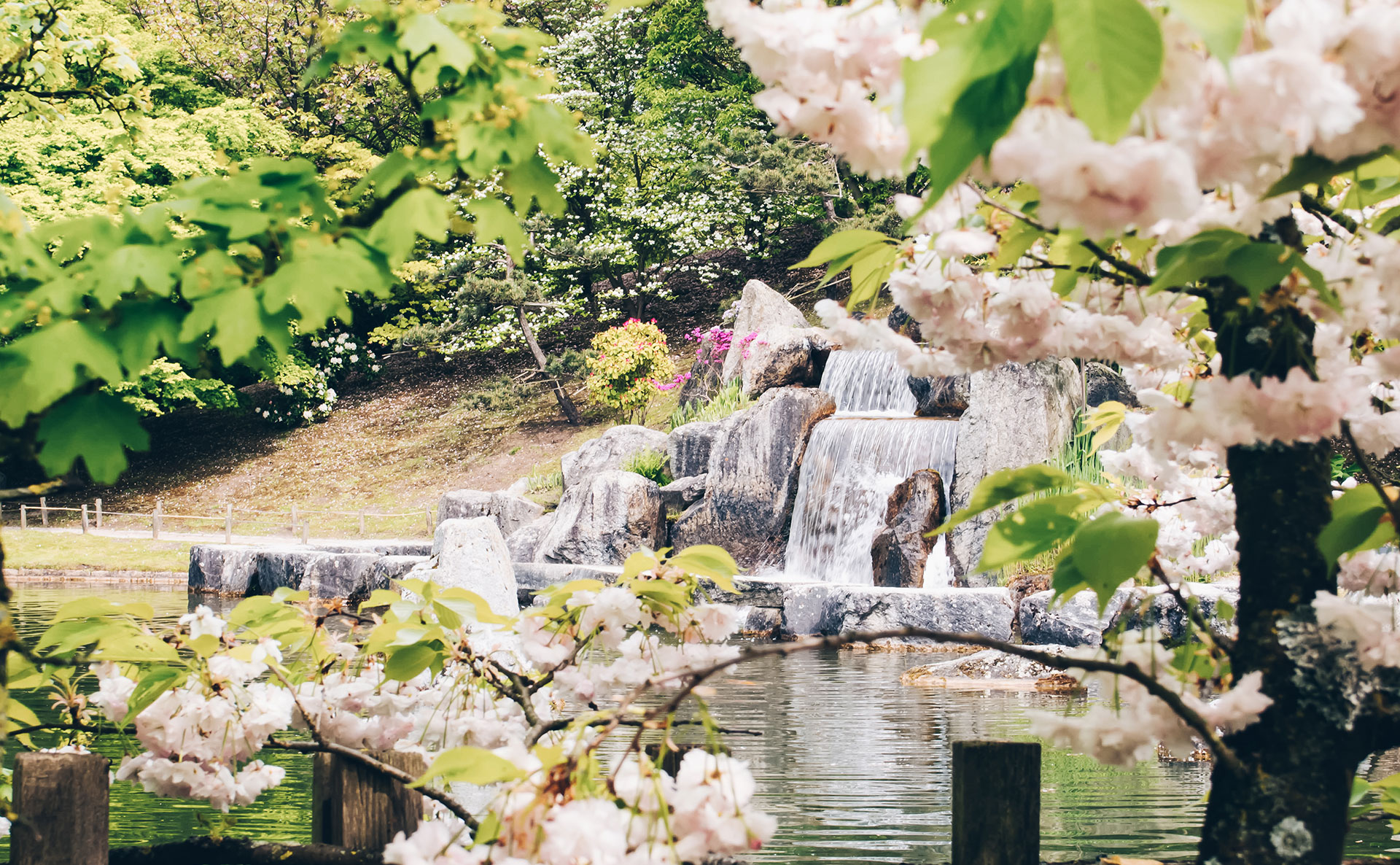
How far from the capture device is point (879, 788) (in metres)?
5.19

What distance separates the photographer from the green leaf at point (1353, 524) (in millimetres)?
1302

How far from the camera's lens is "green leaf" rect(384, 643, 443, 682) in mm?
1908

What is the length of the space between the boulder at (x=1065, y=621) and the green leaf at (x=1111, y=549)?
8.31 m

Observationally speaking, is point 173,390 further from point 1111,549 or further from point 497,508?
point 1111,549

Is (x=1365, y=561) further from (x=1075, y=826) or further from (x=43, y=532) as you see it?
(x=43, y=532)

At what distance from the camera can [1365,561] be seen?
1821mm

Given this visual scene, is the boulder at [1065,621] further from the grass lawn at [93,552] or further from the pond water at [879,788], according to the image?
the grass lawn at [93,552]

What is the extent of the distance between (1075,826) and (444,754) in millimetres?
3958

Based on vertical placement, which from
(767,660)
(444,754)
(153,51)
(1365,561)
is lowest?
(767,660)

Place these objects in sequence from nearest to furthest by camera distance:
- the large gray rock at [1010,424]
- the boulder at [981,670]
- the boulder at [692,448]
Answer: the boulder at [981,670] → the large gray rock at [1010,424] → the boulder at [692,448]

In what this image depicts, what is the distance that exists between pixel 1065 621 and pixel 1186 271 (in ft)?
29.8

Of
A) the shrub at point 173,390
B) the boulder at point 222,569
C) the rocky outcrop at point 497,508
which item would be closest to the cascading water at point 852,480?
the rocky outcrop at point 497,508

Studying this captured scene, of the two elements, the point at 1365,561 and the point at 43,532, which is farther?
the point at 43,532

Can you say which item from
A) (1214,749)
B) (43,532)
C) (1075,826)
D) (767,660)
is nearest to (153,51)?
(43,532)
